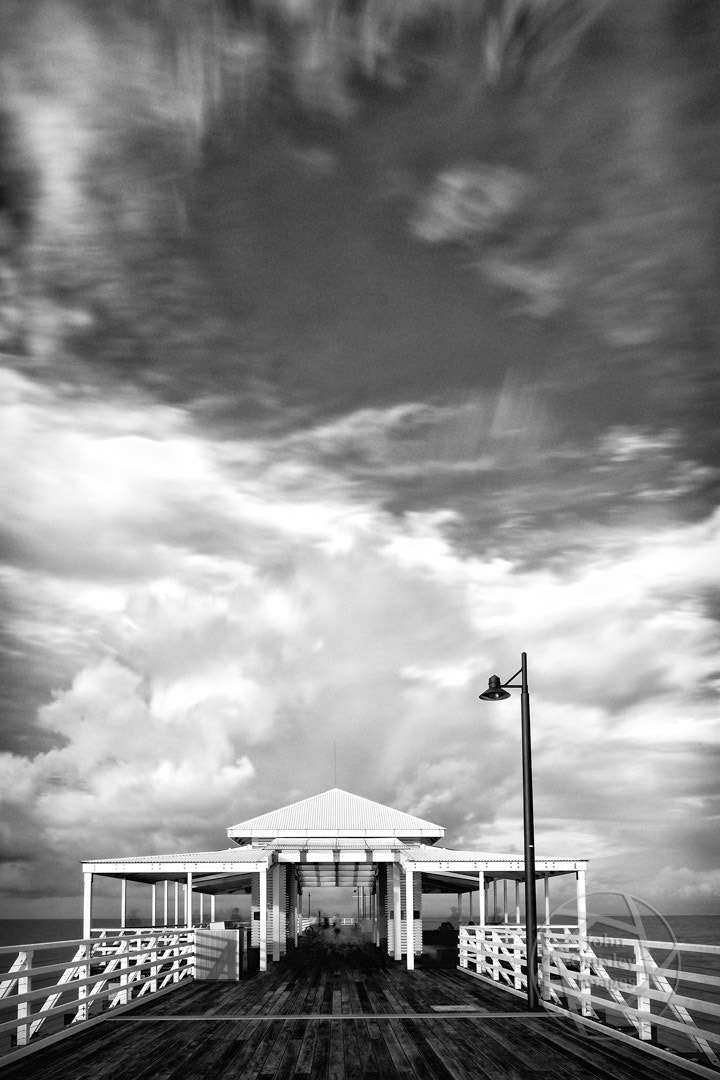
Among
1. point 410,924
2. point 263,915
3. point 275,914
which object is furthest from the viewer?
point 275,914

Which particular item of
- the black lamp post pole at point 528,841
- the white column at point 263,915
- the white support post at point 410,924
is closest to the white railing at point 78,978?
the white column at point 263,915

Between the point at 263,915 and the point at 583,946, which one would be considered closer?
the point at 583,946

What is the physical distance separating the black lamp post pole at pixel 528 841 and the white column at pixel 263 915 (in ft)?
38.5

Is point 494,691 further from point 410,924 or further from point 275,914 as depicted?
point 275,914

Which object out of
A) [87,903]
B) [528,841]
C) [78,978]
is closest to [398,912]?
[87,903]

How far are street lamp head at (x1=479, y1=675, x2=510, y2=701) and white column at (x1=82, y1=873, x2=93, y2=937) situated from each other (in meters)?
14.9

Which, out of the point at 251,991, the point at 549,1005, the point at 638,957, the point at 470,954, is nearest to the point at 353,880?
the point at 470,954

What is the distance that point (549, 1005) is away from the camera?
1466 centimetres

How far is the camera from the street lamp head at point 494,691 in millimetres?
15350

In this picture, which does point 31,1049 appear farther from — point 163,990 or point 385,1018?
point 163,990

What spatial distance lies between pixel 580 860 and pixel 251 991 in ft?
37.5

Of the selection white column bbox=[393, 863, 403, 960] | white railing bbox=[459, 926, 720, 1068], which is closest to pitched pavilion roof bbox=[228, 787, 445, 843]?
white column bbox=[393, 863, 403, 960]

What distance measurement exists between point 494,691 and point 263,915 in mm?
14771

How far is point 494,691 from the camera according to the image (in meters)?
15.4
